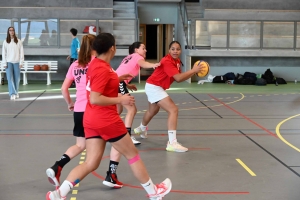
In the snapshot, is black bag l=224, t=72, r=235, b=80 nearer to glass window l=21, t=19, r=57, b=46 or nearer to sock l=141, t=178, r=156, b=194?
glass window l=21, t=19, r=57, b=46

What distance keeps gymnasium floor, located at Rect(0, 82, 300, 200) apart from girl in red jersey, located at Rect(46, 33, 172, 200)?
573 millimetres

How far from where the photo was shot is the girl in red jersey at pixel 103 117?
5.06 meters

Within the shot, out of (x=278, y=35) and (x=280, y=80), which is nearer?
(x=280, y=80)

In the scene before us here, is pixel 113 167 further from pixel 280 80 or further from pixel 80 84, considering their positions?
pixel 280 80

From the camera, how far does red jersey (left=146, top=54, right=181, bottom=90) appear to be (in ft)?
26.5

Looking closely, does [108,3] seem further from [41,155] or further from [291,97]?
[41,155]

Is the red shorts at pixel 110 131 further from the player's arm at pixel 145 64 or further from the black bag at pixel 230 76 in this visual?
the black bag at pixel 230 76

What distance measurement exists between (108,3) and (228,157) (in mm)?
18446

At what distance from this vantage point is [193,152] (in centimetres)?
825

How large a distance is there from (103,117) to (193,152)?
333 cm

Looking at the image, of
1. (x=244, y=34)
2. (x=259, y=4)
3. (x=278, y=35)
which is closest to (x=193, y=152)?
(x=244, y=34)

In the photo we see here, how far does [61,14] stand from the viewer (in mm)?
24234

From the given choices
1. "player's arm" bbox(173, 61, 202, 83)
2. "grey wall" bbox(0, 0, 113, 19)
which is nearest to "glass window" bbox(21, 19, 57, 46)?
"grey wall" bbox(0, 0, 113, 19)

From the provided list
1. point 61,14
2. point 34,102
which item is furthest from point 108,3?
point 34,102
